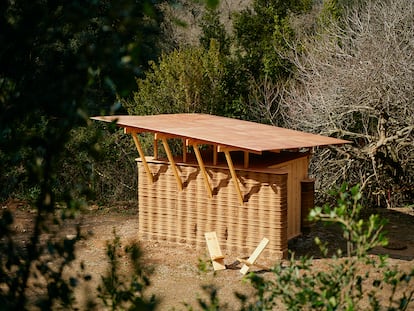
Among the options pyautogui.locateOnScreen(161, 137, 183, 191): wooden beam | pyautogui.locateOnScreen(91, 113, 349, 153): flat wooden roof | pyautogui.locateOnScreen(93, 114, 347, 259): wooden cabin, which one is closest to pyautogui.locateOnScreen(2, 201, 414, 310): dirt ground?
pyautogui.locateOnScreen(93, 114, 347, 259): wooden cabin

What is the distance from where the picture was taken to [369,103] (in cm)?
1318

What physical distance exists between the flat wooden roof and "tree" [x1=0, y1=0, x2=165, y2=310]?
6435 mm

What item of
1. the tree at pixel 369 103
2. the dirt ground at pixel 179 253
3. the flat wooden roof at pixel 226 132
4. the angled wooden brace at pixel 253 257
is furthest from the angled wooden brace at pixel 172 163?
the tree at pixel 369 103

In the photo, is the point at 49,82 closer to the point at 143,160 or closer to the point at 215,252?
the point at 215,252

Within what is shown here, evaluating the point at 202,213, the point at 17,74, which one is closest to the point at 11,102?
the point at 17,74

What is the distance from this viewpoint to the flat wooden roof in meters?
8.74

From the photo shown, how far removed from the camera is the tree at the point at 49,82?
1649mm

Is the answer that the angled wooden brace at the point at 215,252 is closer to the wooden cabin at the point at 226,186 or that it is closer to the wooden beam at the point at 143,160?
Result: the wooden cabin at the point at 226,186

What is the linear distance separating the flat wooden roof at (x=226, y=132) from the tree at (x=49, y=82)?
253 inches

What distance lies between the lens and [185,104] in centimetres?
1452

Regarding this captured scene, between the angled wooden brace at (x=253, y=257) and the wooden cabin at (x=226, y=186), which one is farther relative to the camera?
the wooden cabin at (x=226, y=186)

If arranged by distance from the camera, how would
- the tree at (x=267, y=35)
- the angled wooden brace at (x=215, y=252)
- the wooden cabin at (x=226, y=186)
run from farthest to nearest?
the tree at (x=267, y=35) → the wooden cabin at (x=226, y=186) → the angled wooden brace at (x=215, y=252)

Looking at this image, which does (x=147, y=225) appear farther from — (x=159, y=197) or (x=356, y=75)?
(x=356, y=75)

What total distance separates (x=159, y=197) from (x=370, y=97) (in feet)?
17.4
